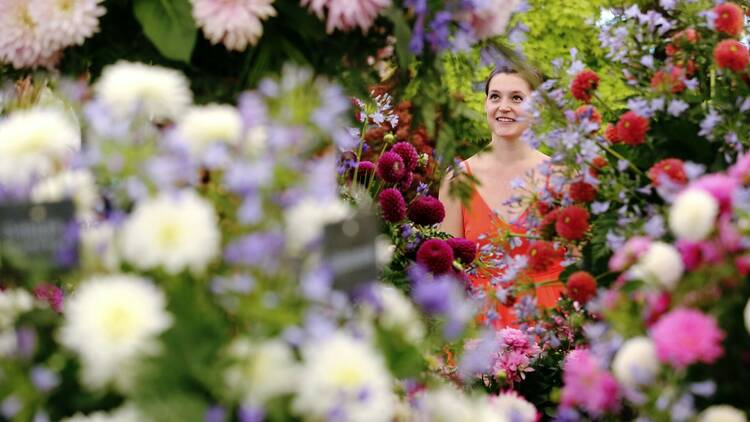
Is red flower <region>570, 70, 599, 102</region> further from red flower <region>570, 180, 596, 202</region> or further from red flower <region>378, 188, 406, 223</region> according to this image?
red flower <region>378, 188, 406, 223</region>

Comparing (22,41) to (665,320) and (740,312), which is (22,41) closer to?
(665,320)

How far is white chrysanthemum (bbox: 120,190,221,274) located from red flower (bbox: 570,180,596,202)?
1278 millimetres

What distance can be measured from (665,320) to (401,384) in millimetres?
486

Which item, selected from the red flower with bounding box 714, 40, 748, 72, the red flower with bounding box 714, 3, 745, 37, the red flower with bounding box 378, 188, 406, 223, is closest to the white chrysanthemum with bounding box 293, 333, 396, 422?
the red flower with bounding box 714, 40, 748, 72

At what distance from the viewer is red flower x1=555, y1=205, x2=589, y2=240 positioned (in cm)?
199

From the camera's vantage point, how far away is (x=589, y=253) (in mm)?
2105

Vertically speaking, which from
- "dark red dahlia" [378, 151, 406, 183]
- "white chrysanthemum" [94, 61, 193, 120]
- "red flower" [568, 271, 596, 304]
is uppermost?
"red flower" [568, 271, 596, 304]

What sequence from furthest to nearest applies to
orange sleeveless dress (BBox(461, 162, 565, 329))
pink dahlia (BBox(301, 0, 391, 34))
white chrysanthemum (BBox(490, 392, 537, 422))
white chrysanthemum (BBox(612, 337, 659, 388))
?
orange sleeveless dress (BBox(461, 162, 565, 329)) < white chrysanthemum (BBox(490, 392, 537, 422)) < pink dahlia (BBox(301, 0, 391, 34)) < white chrysanthemum (BBox(612, 337, 659, 388))

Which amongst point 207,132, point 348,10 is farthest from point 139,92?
point 348,10

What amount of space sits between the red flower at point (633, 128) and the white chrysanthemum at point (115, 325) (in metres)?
1.29

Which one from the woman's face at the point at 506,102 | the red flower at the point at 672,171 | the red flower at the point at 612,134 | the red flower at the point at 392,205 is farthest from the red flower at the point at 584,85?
the woman's face at the point at 506,102

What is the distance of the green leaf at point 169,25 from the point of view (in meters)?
1.34

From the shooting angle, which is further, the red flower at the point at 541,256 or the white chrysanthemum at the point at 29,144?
the red flower at the point at 541,256

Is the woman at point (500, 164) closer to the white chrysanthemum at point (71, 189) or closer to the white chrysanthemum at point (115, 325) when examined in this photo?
the white chrysanthemum at point (71, 189)
